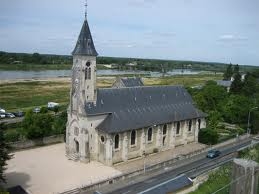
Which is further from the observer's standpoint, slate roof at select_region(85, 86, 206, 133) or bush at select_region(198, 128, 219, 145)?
bush at select_region(198, 128, 219, 145)

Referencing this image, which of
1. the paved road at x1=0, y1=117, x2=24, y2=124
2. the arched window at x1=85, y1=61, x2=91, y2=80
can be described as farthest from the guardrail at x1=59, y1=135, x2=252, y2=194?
the paved road at x1=0, y1=117, x2=24, y2=124

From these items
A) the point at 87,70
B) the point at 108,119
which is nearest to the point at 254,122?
the point at 108,119

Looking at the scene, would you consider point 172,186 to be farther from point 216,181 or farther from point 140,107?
point 140,107

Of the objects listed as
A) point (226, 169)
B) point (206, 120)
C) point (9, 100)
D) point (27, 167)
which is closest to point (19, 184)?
point (27, 167)

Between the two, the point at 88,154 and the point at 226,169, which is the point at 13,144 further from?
the point at 226,169

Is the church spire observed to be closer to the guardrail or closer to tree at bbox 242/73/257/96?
the guardrail

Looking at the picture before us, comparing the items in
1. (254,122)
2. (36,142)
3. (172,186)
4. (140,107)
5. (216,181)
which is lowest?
(36,142)

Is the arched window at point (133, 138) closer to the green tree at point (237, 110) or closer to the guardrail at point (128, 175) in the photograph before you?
the guardrail at point (128, 175)
